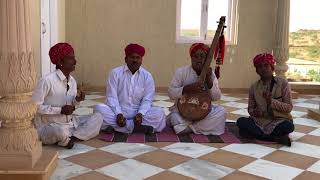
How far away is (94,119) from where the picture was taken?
4.31m

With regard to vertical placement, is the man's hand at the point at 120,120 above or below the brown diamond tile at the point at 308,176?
above

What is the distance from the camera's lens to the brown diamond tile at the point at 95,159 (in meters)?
3.49

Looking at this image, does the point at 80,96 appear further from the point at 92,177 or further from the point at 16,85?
the point at 16,85

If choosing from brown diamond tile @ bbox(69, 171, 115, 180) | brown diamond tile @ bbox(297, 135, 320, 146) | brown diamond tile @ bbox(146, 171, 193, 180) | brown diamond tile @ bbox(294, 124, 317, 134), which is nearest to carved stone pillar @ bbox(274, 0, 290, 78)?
Answer: brown diamond tile @ bbox(294, 124, 317, 134)

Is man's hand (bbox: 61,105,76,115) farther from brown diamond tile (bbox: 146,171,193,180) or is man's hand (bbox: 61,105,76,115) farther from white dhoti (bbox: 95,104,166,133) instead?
brown diamond tile (bbox: 146,171,193,180)

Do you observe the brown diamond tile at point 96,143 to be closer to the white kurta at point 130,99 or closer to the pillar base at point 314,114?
the white kurta at point 130,99

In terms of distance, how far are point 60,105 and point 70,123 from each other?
253mm

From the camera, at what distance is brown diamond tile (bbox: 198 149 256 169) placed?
361cm

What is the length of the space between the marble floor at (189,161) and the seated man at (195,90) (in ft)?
1.39

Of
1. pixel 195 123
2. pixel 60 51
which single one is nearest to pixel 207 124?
pixel 195 123

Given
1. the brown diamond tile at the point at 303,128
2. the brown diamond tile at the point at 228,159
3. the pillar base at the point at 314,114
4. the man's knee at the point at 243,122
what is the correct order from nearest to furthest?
the brown diamond tile at the point at 228,159, the man's knee at the point at 243,122, the brown diamond tile at the point at 303,128, the pillar base at the point at 314,114

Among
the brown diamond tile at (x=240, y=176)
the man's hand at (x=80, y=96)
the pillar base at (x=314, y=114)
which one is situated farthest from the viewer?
the pillar base at (x=314, y=114)

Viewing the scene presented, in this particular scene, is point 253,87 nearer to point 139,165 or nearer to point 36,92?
point 139,165

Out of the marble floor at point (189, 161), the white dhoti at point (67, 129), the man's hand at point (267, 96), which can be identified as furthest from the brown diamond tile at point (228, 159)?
the white dhoti at point (67, 129)
